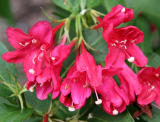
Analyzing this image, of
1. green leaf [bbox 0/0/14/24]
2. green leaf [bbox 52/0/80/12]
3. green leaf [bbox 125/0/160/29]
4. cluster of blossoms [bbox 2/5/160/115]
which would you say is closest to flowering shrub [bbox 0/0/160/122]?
Result: cluster of blossoms [bbox 2/5/160/115]

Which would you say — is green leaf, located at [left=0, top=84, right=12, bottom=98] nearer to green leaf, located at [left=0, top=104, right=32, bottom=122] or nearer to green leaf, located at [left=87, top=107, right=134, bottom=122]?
green leaf, located at [left=0, top=104, right=32, bottom=122]

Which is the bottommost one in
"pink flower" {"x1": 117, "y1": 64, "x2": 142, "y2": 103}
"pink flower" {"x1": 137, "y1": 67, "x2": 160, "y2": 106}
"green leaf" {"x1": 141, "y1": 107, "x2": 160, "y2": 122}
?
"green leaf" {"x1": 141, "y1": 107, "x2": 160, "y2": 122}

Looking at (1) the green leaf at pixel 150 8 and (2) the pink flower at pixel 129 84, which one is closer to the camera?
(2) the pink flower at pixel 129 84

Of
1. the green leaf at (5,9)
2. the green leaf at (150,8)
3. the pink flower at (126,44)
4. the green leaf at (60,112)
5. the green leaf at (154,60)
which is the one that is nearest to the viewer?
the pink flower at (126,44)

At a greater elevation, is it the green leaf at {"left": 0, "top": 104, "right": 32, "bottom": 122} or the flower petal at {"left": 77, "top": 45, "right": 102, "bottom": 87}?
the flower petal at {"left": 77, "top": 45, "right": 102, "bottom": 87}

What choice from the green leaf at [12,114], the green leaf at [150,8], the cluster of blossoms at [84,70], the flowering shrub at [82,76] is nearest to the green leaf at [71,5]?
the flowering shrub at [82,76]

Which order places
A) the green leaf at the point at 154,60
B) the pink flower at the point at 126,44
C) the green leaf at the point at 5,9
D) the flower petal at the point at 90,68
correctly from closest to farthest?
the flower petal at the point at 90,68 → the pink flower at the point at 126,44 → the green leaf at the point at 154,60 → the green leaf at the point at 5,9

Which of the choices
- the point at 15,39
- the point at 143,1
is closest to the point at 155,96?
the point at 15,39

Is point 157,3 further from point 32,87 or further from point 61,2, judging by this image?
point 32,87

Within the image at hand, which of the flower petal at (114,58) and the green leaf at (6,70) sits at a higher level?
the green leaf at (6,70)

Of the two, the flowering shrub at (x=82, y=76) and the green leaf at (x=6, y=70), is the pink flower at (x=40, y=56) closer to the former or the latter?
the flowering shrub at (x=82, y=76)
